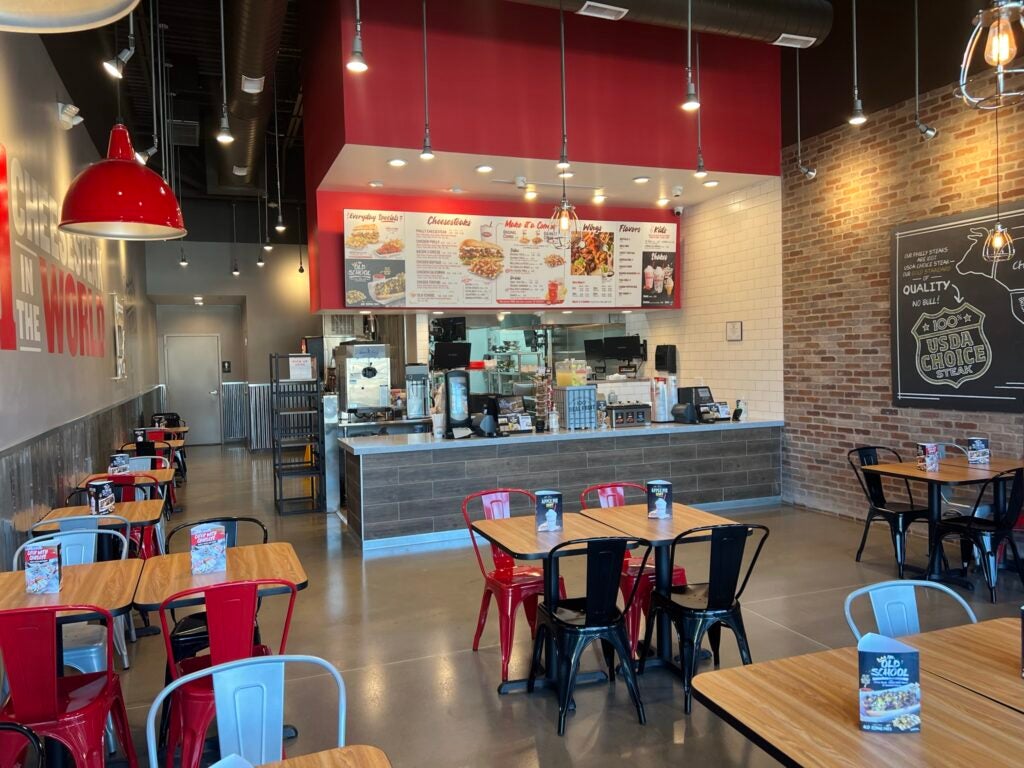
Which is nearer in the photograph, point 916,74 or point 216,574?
point 216,574

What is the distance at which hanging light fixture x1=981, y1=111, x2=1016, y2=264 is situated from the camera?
16.3 ft

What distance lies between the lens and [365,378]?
804cm

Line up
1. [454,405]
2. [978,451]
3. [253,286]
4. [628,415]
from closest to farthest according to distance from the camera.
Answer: [978,451] → [454,405] → [628,415] → [253,286]

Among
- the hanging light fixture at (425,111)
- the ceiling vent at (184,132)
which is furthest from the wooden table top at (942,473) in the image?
the ceiling vent at (184,132)

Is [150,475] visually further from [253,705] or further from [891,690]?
[891,690]

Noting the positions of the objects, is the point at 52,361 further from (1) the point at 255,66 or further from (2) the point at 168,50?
(2) the point at 168,50

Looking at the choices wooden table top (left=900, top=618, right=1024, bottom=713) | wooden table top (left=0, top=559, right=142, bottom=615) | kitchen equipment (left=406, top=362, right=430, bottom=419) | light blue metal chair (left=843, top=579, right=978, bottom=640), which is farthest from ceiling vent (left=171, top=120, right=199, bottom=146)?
wooden table top (left=900, top=618, right=1024, bottom=713)

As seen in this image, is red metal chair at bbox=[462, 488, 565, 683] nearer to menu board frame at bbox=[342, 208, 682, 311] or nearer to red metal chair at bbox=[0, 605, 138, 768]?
red metal chair at bbox=[0, 605, 138, 768]

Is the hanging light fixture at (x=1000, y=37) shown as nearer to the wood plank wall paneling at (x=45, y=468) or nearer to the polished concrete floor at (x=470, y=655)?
the polished concrete floor at (x=470, y=655)

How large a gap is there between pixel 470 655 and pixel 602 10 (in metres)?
4.50

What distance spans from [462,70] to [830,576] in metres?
4.85

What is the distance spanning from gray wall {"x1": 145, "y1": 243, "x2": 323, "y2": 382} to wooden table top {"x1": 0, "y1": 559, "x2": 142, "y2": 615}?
36.2ft

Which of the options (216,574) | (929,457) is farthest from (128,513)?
(929,457)

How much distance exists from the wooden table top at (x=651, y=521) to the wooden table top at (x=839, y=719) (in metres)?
1.42
